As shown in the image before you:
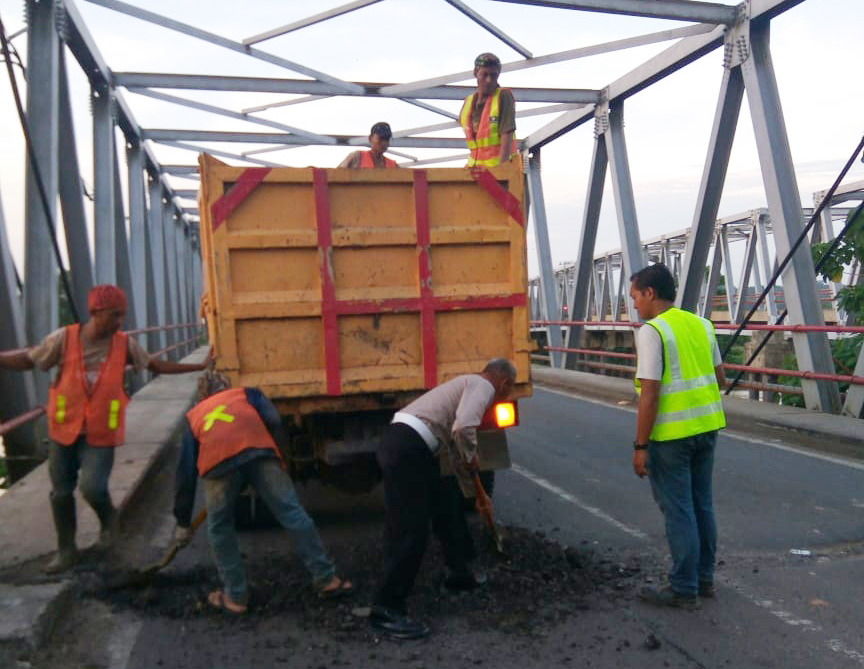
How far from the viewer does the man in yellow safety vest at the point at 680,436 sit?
183 inches

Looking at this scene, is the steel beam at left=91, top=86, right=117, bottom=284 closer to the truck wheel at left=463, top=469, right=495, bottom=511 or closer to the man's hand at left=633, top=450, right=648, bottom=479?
the truck wheel at left=463, top=469, right=495, bottom=511

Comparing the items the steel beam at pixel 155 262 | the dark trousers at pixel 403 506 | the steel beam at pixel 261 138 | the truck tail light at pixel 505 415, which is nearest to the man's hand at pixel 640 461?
the dark trousers at pixel 403 506

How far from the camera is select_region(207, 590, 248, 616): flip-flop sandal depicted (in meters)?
4.69

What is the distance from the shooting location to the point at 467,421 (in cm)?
454

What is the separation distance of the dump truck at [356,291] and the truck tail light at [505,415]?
13mm

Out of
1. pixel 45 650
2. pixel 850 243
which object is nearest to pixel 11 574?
pixel 45 650

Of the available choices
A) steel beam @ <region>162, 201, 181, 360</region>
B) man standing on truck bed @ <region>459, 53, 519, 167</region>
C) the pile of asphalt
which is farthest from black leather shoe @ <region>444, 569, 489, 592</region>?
steel beam @ <region>162, 201, 181, 360</region>

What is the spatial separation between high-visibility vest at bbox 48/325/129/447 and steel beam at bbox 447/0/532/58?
292 inches

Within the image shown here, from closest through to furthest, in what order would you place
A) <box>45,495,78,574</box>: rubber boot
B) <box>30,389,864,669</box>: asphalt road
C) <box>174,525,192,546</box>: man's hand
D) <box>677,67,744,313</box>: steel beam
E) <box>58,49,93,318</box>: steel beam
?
<box>30,389,864,669</box>: asphalt road < <box>174,525,192,546</box>: man's hand < <box>45,495,78,574</box>: rubber boot < <box>58,49,93,318</box>: steel beam < <box>677,67,744,313</box>: steel beam

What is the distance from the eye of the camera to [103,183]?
12281 mm

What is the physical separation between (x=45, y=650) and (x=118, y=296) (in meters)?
1.91

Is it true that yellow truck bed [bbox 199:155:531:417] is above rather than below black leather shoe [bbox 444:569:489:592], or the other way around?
above

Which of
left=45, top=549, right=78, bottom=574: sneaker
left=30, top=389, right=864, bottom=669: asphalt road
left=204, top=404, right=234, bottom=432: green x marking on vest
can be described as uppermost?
left=204, top=404, right=234, bottom=432: green x marking on vest

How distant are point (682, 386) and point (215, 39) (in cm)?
888
